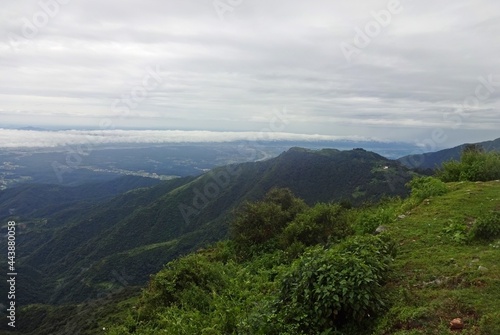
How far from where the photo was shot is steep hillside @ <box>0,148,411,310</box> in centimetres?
11256

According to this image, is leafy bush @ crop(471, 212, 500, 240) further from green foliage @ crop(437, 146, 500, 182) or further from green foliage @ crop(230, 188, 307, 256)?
green foliage @ crop(230, 188, 307, 256)

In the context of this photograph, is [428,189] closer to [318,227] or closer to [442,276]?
[318,227]

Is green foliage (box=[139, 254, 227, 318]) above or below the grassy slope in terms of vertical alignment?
below

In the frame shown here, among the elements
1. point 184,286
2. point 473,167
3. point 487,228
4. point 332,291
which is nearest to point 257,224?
point 184,286

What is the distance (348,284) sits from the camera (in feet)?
19.7

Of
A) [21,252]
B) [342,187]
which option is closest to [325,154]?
[342,187]

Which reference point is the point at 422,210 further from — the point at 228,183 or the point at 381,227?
the point at 228,183

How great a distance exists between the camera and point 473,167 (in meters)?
15.9

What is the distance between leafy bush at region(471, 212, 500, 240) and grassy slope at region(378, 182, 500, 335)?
31 cm

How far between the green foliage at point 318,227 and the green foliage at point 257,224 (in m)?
1.34

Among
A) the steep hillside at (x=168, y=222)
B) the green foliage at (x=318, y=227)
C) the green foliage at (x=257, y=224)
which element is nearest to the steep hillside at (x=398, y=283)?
the green foliage at (x=318, y=227)

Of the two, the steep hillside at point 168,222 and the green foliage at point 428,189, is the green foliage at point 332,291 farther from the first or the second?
the steep hillside at point 168,222

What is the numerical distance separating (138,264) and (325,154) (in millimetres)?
102275

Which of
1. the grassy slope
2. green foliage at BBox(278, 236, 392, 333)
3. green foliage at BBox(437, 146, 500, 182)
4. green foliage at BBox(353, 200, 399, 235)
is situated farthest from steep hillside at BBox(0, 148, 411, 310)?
green foliage at BBox(278, 236, 392, 333)
